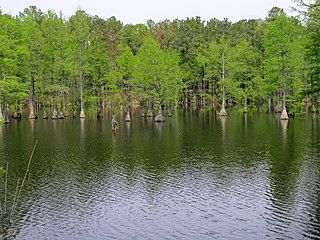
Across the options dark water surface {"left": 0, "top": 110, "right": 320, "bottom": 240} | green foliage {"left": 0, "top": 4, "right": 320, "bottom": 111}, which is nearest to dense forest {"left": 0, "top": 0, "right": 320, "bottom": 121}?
green foliage {"left": 0, "top": 4, "right": 320, "bottom": 111}

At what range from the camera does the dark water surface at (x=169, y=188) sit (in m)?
17.7

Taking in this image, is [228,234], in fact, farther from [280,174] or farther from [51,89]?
[51,89]

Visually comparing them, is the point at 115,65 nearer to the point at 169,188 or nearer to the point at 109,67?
the point at 109,67

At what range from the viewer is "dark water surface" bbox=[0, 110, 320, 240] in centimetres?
1767

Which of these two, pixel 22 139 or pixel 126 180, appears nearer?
pixel 126 180

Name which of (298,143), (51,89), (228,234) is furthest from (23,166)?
(51,89)

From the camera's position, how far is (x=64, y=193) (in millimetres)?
23578

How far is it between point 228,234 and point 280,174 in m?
12.0

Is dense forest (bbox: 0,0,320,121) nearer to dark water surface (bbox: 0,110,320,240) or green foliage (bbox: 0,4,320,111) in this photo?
green foliage (bbox: 0,4,320,111)

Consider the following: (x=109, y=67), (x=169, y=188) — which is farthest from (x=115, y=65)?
(x=169, y=188)

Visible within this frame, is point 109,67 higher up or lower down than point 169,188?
higher up

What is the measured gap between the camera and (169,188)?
79.9 ft

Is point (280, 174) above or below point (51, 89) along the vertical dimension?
below

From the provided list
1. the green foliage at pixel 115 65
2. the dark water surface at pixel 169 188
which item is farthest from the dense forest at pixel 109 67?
the dark water surface at pixel 169 188
